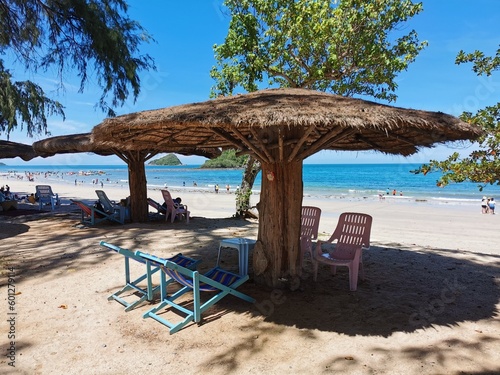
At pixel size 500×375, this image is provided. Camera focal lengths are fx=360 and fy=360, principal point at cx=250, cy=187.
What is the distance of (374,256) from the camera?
251 inches

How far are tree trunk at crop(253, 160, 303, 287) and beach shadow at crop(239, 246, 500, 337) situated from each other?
0.23m

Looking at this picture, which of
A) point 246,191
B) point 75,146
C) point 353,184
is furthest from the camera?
point 353,184

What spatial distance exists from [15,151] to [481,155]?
1198 centimetres

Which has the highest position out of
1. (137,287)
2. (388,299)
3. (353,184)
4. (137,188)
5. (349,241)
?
(137,188)

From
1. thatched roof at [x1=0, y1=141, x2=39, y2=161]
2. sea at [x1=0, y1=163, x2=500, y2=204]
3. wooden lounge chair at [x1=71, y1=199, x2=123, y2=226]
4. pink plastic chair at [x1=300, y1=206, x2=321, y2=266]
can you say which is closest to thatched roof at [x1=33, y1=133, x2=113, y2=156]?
thatched roof at [x1=0, y1=141, x2=39, y2=161]

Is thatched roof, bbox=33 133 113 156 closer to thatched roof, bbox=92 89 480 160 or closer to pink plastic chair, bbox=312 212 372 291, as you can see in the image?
thatched roof, bbox=92 89 480 160

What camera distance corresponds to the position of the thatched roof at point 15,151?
10.9 metres

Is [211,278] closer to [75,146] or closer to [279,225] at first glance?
[279,225]

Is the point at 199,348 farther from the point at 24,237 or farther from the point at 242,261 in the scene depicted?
the point at 24,237

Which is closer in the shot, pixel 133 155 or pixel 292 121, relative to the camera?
pixel 292 121

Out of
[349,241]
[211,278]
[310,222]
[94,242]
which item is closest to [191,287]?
[211,278]

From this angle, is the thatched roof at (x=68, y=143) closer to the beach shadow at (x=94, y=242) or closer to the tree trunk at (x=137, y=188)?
the tree trunk at (x=137, y=188)

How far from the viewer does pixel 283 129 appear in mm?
4176

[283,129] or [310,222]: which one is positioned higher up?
[283,129]
